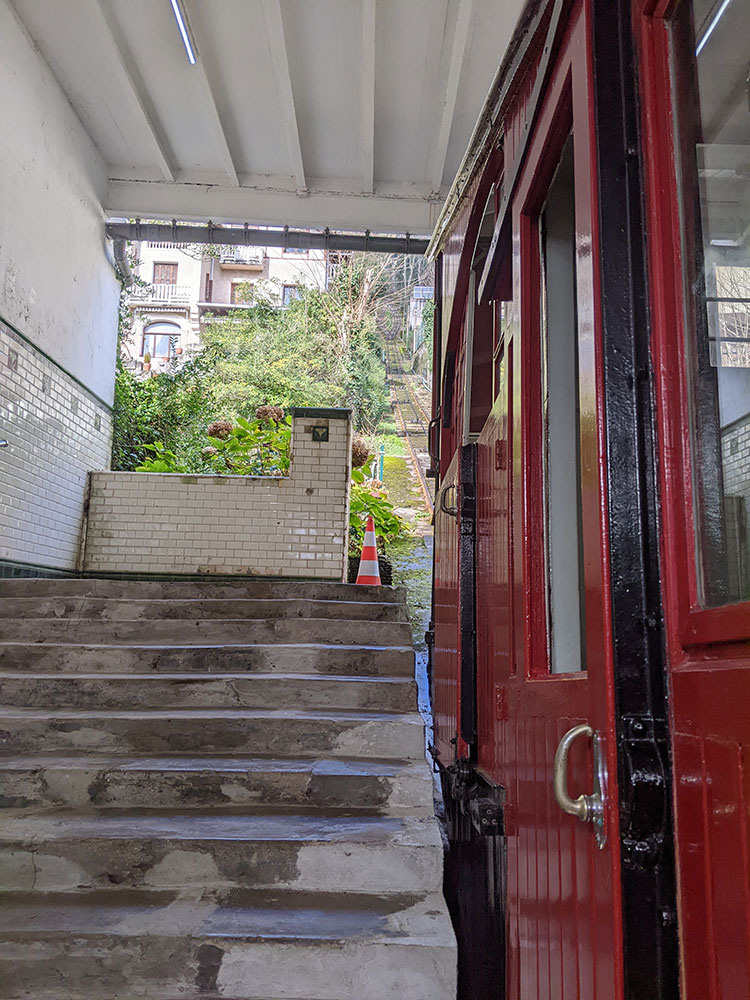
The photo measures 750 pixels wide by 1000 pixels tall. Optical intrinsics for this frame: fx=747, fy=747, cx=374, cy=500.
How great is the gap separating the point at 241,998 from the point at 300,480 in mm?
4551

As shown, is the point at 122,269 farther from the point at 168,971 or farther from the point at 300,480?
the point at 168,971

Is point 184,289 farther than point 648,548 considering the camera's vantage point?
Yes

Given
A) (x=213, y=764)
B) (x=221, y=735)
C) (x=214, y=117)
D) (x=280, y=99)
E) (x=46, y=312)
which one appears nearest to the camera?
(x=213, y=764)

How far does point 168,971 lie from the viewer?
214cm

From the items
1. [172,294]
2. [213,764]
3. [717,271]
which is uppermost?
[172,294]

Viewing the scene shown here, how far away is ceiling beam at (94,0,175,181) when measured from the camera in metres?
5.46

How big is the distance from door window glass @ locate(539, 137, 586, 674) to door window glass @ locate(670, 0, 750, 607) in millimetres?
535

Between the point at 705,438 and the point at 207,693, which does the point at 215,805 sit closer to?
the point at 207,693

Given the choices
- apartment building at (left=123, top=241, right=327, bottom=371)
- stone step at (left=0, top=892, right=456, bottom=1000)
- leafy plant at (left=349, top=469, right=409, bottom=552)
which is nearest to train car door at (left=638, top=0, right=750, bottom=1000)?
stone step at (left=0, top=892, right=456, bottom=1000)

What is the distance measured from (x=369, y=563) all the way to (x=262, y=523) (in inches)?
38.8

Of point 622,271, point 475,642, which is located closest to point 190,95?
point 475,642

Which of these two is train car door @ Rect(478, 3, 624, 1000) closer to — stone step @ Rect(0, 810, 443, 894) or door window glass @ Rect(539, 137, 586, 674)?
door window glass @ Rect(539, 137, 586, 674)

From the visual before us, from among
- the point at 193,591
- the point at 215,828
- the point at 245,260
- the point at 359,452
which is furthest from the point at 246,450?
the point at 245,260

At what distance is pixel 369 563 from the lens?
616 centimetres
